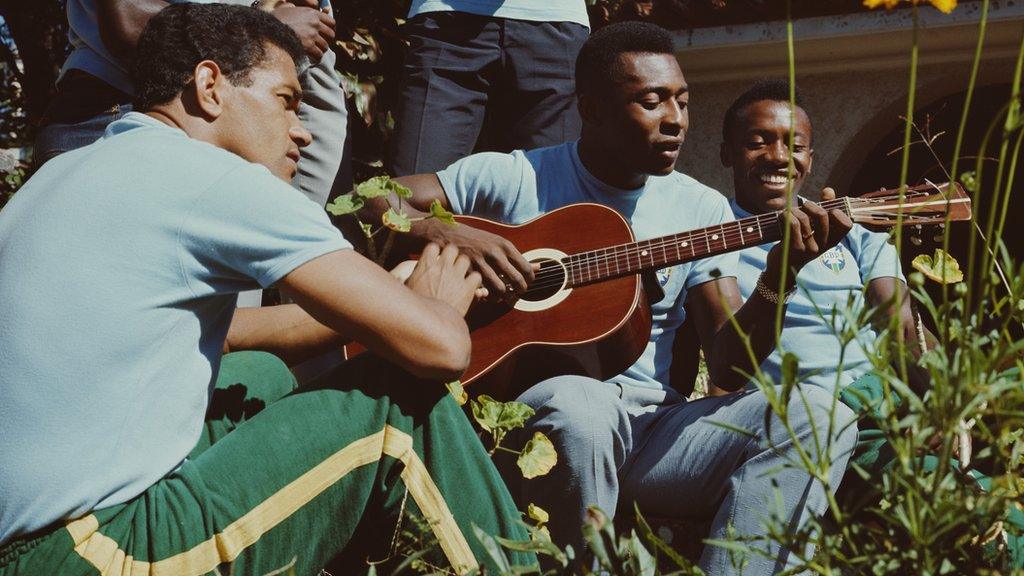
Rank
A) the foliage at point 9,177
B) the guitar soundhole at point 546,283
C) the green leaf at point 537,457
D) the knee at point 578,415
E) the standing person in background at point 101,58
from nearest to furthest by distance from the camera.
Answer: the green leaf at point 537,457, the knee at point 578,415, the standing person in background at point 101,58, the guitar soundhole at point 546,283, the foliage at point 9,177

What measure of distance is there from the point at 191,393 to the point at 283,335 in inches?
26.3

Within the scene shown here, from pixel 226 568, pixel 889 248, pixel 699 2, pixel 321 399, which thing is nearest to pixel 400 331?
pixel 321 399

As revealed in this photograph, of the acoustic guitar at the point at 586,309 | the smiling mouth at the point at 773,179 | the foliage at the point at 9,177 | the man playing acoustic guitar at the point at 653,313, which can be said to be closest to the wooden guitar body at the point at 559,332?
the acoustic guitar at the point at 586,309

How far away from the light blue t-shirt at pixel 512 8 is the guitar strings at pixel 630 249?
37.4 inches

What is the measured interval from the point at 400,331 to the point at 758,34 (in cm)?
365

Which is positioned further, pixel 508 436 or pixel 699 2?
pixel 699 2

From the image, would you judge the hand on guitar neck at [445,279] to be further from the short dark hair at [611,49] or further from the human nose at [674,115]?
the short dark hair at [611,49]

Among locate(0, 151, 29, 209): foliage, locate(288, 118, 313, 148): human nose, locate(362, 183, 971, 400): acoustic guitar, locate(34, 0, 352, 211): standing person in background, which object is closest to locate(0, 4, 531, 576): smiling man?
locate(288, 118, 313, 148): human nose

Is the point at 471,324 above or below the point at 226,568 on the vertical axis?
below

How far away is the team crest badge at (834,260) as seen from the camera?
356 cm

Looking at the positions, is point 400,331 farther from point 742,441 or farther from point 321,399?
point 742,441

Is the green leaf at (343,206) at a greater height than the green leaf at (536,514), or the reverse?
the green leaf at (343,206)

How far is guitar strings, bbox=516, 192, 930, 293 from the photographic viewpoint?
3.03 metres

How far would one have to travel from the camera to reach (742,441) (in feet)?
8.81
